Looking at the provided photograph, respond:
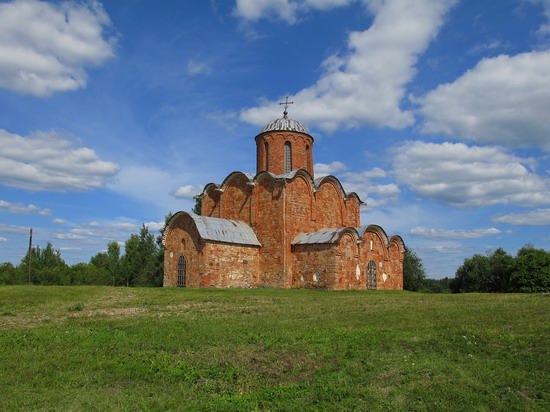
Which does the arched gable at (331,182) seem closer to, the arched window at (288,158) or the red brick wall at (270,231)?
the arched window at (288,158)

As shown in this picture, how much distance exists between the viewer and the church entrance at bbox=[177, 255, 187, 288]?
3040 centimetres

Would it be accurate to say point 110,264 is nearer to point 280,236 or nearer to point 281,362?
point 280,236

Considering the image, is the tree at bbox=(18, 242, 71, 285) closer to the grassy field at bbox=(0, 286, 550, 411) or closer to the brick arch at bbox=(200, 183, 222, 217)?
the brick arch at bbox=(200, 183, 222, 217)

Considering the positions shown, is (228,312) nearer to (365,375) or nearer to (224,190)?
(365,375)

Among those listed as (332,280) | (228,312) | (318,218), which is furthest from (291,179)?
(228,312)

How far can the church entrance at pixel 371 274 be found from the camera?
32531mm

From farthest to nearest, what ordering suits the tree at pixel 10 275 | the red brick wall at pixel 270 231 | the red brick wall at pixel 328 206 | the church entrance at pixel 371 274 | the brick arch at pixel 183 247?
the tree at pixel 10 275, the red brick wall at pixel 328 206, the church entrance at pixel 371 274, the red brick wall at pixel 270 231, the brick arch at pixel 183 247

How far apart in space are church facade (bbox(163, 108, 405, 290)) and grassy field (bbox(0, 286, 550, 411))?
50.6 feet

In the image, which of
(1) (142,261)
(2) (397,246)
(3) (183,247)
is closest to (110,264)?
(1) (142,261)

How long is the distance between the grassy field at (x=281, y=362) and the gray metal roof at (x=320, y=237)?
600 inches

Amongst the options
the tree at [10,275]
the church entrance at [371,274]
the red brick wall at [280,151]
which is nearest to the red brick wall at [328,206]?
the red brick wall at [280,151]

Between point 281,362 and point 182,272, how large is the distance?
22.5 meters

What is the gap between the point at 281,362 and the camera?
8883 millimetres

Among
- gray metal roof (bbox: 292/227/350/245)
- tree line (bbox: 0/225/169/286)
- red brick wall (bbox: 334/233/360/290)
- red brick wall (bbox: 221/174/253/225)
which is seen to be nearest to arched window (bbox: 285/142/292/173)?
red brick wall (bbox: 221/174/253/225)
